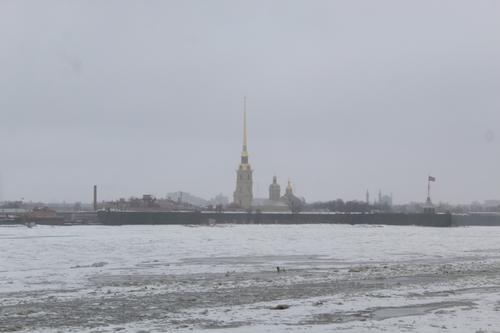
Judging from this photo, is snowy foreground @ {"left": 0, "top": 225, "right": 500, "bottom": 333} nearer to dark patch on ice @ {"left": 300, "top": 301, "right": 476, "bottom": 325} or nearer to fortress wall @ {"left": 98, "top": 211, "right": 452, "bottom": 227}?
dark patch on ice @ {"left": 300, "top": 301, "right": 476, "bottom": 325}

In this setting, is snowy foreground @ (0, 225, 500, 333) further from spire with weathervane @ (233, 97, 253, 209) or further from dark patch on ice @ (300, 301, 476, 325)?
spire with weathervane @ (233, 97, 253, 209)

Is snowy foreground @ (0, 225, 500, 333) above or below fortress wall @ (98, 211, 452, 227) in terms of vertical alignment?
below

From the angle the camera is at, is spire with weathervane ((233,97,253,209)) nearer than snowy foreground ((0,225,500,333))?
No

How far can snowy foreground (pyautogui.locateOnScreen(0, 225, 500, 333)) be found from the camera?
573 inches

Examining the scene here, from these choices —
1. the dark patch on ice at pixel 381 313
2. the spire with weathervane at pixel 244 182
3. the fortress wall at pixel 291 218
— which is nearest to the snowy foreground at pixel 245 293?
the dark patch on ice at pixel 381 313

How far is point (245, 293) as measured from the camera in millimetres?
20406

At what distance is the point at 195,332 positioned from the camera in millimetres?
13484

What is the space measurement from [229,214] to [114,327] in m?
122

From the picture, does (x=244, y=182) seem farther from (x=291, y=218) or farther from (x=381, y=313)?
(x=381, y=313)

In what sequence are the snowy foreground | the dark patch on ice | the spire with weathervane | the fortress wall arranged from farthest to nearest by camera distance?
the spire with weathervane < the fortress wall < the dark patch on ice < the snowy foreground

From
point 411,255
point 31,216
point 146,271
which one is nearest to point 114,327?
point 146,271

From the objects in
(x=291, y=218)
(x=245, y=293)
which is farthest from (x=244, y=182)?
(x=245, y=293)

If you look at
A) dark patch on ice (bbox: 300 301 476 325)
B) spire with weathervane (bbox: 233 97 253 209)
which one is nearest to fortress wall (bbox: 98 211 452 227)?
spire with weathervane (bbox: 233 97 253 209)

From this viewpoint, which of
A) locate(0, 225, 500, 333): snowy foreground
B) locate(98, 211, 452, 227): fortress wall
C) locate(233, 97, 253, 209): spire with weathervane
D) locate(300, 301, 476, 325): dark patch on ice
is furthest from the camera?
locate(233, 97, 253, 209): spire with weathervane
